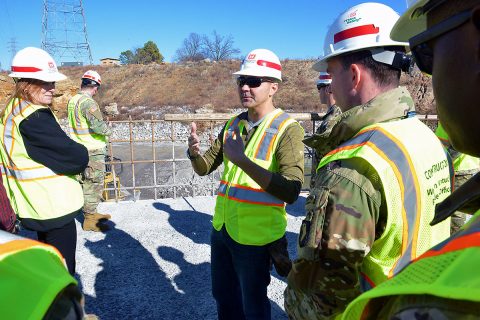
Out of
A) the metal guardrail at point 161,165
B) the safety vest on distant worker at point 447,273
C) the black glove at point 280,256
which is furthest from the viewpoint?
the metal guardrail at point 161,165

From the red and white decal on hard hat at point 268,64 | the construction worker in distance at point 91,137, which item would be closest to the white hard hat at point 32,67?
the red and white decal on hard hat at point 268,64

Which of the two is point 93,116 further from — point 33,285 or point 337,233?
point 33,285

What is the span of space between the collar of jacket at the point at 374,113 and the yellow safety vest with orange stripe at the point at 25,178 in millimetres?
2061

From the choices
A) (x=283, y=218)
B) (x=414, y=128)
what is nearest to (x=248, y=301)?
(x=283, y=218)

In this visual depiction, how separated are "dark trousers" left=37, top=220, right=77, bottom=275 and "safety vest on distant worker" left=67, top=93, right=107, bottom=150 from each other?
2.96 m

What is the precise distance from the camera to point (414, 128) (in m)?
1.29

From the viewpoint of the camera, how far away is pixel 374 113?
4.23ft

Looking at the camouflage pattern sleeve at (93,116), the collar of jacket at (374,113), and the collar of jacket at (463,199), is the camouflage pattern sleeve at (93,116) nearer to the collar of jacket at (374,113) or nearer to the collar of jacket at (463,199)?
the collar of jacket at (374,113)

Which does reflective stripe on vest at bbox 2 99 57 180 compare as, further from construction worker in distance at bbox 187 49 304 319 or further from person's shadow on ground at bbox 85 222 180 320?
person's shadow on ground at bbox 85 222 180 320

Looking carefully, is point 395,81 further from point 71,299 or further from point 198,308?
point 198,308

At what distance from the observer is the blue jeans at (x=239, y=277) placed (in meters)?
2.13

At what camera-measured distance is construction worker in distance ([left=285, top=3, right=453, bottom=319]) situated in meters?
1.13

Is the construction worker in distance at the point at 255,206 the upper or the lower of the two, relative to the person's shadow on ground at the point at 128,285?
upper

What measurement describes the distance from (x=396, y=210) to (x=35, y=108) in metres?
2.35
